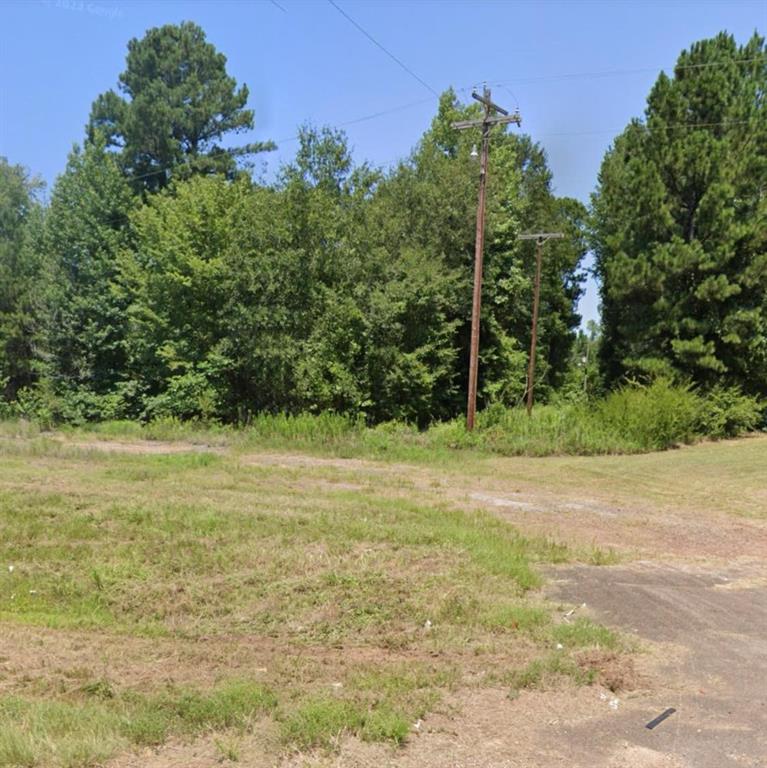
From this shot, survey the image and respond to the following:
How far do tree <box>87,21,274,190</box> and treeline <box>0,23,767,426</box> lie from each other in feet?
0.57

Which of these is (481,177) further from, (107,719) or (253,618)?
(107,719)

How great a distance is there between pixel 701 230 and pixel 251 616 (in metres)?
27.9

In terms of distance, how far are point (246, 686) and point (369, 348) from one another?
21654 mm

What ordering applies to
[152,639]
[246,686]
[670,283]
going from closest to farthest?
[246,686] → [152,639] → [670,283]

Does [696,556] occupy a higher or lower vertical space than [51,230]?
lower

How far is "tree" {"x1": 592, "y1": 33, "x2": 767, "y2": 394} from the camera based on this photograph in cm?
2791

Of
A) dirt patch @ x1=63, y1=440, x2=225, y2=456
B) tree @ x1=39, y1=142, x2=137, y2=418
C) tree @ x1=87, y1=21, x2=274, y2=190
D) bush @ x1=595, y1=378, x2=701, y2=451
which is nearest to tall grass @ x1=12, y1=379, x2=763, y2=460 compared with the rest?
bush @ x1=595, y1=378, x2=701, y2=451

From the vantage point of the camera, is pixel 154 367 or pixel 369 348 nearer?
pixel 369 348

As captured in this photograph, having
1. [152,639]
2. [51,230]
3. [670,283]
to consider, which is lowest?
[152,639]

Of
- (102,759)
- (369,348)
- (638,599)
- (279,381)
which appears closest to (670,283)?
(369,348)

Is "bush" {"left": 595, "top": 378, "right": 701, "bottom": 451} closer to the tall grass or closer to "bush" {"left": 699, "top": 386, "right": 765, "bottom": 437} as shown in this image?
the tall grass

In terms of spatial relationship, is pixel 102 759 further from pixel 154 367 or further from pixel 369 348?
pixel 154 367

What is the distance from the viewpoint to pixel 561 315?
46.7 metres

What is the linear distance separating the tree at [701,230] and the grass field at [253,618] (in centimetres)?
2070
